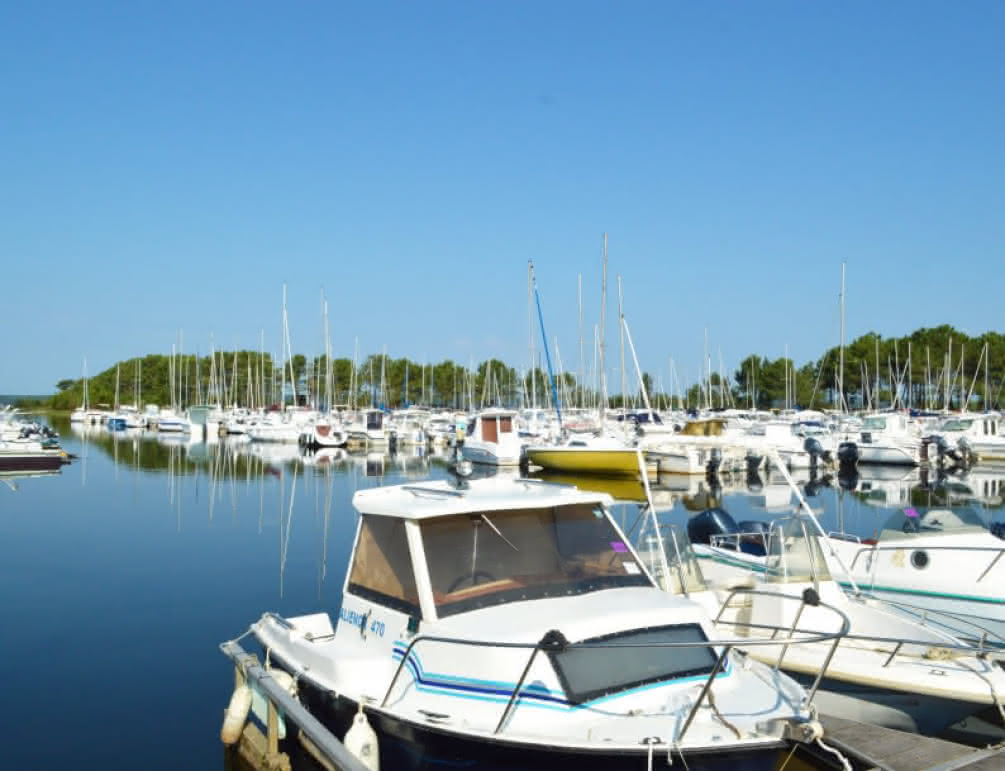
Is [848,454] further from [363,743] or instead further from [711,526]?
[363,743]

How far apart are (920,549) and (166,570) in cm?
1599

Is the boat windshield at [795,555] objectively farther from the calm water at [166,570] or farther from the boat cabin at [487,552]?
the calm water at [166,570]

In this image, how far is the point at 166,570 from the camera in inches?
819

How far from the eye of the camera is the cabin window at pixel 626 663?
6.74m

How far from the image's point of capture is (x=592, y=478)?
4641 cm

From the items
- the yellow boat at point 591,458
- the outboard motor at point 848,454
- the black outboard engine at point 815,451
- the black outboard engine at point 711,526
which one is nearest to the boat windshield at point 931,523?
the black outboard engine at point 711,526

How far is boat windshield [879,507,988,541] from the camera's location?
51.5ft

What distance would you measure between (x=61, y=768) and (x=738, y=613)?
8074mm

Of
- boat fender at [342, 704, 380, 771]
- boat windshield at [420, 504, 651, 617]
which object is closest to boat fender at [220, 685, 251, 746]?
boat fender at [342, 704, 380, 771]

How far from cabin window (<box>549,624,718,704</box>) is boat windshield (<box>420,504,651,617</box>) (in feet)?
3.28

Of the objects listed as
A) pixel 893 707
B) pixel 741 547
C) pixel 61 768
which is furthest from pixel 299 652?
pixel 741 547

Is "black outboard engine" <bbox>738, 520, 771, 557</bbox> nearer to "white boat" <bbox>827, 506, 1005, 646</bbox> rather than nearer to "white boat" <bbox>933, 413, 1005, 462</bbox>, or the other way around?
"white boat" <bbox>827, 506, 1005, 646</bbox>

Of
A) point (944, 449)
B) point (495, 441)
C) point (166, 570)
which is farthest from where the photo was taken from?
point (944, 449)

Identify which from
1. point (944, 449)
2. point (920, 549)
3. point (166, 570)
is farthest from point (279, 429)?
point (920, 549)
